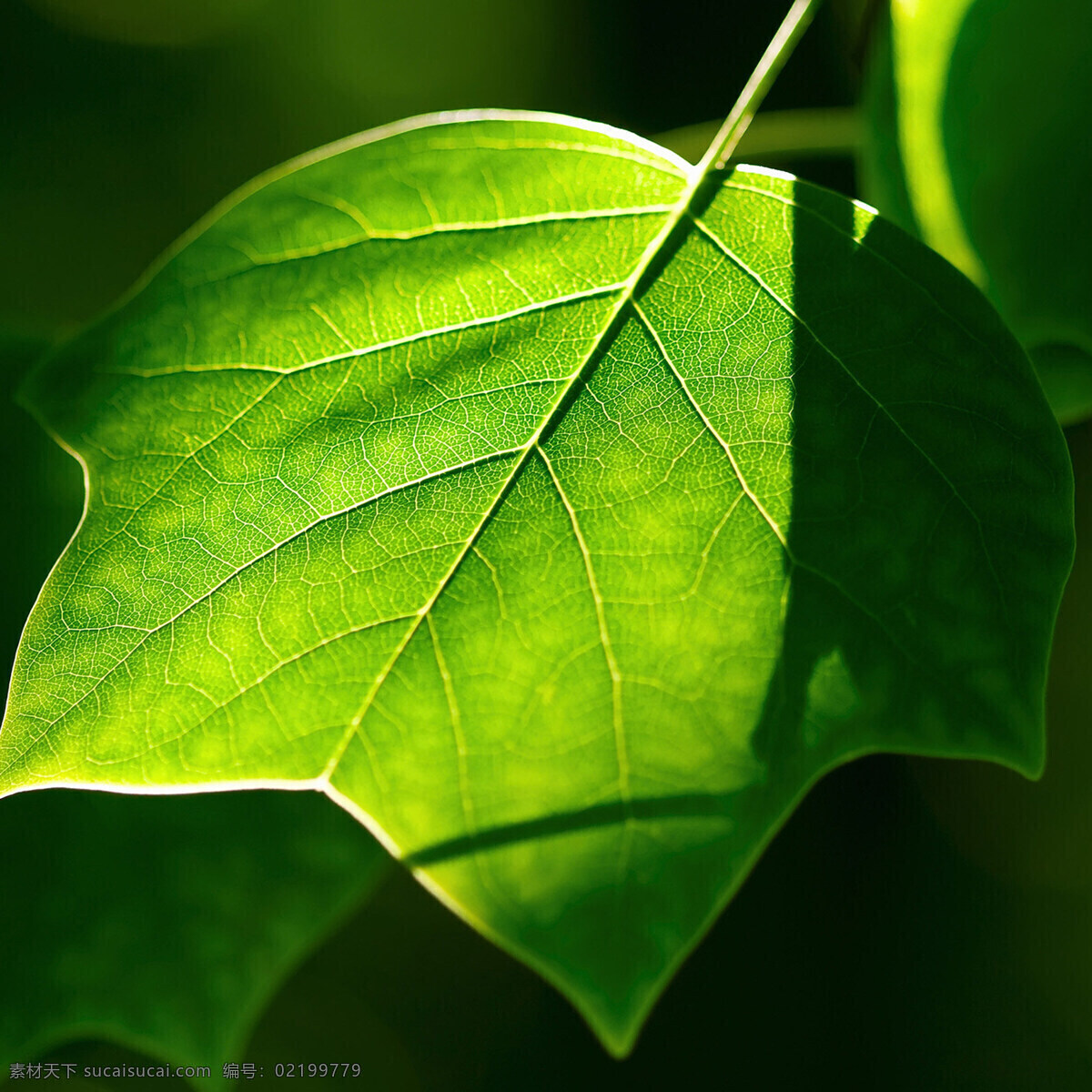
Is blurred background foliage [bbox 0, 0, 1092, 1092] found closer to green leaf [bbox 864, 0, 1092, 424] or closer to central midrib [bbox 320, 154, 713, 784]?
green leaf [bbox 864, 0, 1092, 424]

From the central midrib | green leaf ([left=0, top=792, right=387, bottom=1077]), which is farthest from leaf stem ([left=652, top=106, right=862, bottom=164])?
green leaf ([left=0, top=792, right=387, bottom=1077])

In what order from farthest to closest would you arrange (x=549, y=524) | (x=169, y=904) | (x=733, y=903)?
Result: 1. (x=733, y=903)
2. (x=169, y=904)
3. (x=549, y=524)

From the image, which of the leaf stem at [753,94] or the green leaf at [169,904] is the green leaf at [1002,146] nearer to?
the leaf stem at [753,94]

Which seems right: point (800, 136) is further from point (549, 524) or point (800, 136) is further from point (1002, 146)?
point (549, 524)

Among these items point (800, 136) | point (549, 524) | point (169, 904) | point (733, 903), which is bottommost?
point (733, 903)

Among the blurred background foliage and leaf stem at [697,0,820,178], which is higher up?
leaf stem at [697,0,820,178]

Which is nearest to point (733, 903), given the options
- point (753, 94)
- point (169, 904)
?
point (169, 904)
